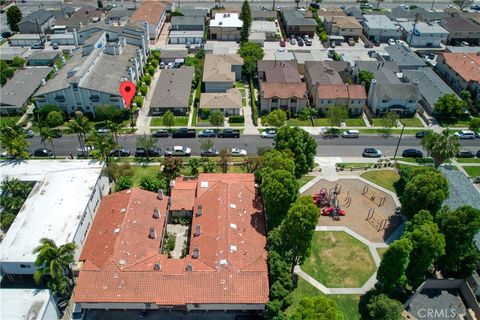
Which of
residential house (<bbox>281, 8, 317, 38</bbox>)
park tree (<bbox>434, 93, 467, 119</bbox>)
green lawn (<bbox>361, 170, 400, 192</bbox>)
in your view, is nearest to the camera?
green lawn (<bbox>361, 170, 400, 192</bbox>)

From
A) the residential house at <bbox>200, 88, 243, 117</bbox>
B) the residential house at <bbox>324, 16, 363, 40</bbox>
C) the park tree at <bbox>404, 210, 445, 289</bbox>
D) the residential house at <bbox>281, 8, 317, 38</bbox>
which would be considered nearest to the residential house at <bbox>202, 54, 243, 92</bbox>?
the residential house at <bbox>200, 88, 243, 117</bbox>

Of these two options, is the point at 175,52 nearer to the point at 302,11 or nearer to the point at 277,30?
the point at 277,30

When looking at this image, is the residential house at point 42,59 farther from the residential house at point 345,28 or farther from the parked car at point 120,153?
the residential house at point 345,28

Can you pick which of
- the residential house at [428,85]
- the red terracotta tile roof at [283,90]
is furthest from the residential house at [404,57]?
the red terracotta tile roof at [283,90]

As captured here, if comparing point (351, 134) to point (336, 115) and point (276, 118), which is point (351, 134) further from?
point (276, 118)

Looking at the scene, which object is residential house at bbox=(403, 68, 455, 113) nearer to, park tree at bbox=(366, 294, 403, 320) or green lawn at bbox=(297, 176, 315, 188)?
green lawn at bbox=(297, 176, 315, 188)

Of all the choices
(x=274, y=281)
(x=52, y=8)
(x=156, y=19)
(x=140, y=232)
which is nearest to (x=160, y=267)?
(x=140, y=232)

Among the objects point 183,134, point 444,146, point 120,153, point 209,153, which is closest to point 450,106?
point 444,146
